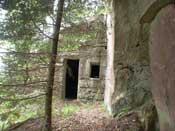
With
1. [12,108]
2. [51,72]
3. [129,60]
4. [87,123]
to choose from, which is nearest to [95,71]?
[129,60]

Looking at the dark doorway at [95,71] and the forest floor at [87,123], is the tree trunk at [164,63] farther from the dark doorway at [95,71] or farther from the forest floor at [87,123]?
the dark doorway at [95,71]

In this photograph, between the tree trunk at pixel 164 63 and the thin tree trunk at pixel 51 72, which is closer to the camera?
the tree trunk at pixel 164 63

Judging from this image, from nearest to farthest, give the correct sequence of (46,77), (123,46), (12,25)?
(12,25) → (46,77) → (123,46)

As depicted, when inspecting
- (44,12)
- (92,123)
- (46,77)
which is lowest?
(92,123)

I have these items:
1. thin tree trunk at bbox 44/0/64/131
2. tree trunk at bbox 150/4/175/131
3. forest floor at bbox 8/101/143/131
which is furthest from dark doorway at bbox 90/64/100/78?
tree trunk at bbox 150/4/175/131

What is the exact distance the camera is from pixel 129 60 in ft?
21.4

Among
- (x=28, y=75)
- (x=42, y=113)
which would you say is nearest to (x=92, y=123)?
(x=42, y=113)

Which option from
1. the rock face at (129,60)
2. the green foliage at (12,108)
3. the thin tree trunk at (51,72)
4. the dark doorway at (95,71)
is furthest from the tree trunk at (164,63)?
the dark doorway at (95,71)

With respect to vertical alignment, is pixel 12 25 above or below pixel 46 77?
above

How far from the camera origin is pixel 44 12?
5.69m

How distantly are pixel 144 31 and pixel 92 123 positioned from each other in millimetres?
2493

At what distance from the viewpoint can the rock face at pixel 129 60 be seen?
6.19 metres

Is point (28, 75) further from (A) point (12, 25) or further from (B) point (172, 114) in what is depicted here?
(B) point (172, 114)

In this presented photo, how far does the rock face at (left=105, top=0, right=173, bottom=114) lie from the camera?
6188 millimetres
